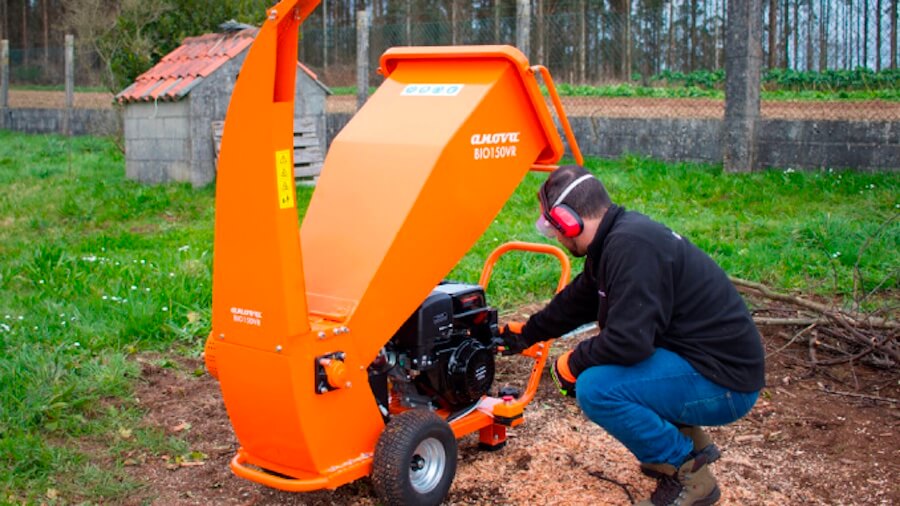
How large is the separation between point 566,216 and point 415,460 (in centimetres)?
107

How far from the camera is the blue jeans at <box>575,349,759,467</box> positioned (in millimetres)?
3562

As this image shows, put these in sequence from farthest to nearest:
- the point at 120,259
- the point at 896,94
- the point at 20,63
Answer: the point at 20,63 < the point at 896,94 < the point at 120,259

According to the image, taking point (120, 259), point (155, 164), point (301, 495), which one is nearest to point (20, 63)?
point (155, 164)

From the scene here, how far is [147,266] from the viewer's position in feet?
23.5

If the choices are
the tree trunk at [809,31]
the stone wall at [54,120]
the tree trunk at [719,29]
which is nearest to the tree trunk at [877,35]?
the tree trunk at [809,31]

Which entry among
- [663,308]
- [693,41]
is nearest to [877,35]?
[693,41]

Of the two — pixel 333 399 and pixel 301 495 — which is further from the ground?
pixel 333 399

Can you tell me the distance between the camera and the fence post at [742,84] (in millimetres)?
10008

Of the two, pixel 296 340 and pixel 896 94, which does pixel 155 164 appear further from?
pixel 296 340

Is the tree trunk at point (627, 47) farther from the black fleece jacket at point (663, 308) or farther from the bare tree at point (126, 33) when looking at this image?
the black fleece jacket at point (663, 308)

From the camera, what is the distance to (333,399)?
11.6 feet

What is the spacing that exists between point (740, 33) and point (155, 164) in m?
6.79

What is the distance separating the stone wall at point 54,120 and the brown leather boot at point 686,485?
17342 millimetres

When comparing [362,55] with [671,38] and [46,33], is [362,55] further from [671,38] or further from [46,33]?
[46,33]
